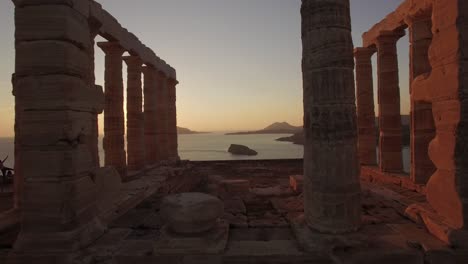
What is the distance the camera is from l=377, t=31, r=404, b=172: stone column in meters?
13.1

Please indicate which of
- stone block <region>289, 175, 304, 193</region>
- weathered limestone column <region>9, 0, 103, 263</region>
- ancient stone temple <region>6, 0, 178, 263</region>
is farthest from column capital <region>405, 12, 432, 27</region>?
weathered limestone column <region>9, 0, 103, 263</region>

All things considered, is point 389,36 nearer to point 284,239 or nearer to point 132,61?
point 284,239

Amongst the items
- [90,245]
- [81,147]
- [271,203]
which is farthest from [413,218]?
[81,147]

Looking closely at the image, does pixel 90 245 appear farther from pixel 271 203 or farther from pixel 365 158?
pixel 365 158

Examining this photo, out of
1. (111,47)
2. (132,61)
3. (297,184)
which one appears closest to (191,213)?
(297,184)

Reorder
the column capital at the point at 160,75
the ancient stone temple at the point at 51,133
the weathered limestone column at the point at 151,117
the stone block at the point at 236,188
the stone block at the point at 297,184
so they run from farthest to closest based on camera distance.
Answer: the column capital at the point at 160,75 → the weathered limestone column at the point at 151,117 → the stone block at the point at 236,188 → the stone block at the point at 297,184 → the ancient stone temple at the point at 51,133

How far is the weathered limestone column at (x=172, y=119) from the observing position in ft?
66.3

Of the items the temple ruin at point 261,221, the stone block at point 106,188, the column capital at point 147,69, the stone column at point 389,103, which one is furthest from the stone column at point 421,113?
the column capital at point 147,69

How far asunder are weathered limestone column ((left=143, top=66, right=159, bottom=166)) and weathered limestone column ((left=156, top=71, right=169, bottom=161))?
514mm

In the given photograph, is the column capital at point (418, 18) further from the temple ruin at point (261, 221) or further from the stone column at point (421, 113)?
the temple ruin at point (261, 221)

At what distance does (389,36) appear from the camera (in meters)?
13.1

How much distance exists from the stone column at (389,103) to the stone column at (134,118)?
1093cm

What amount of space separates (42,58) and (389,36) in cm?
1265

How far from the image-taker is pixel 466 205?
5.80m
